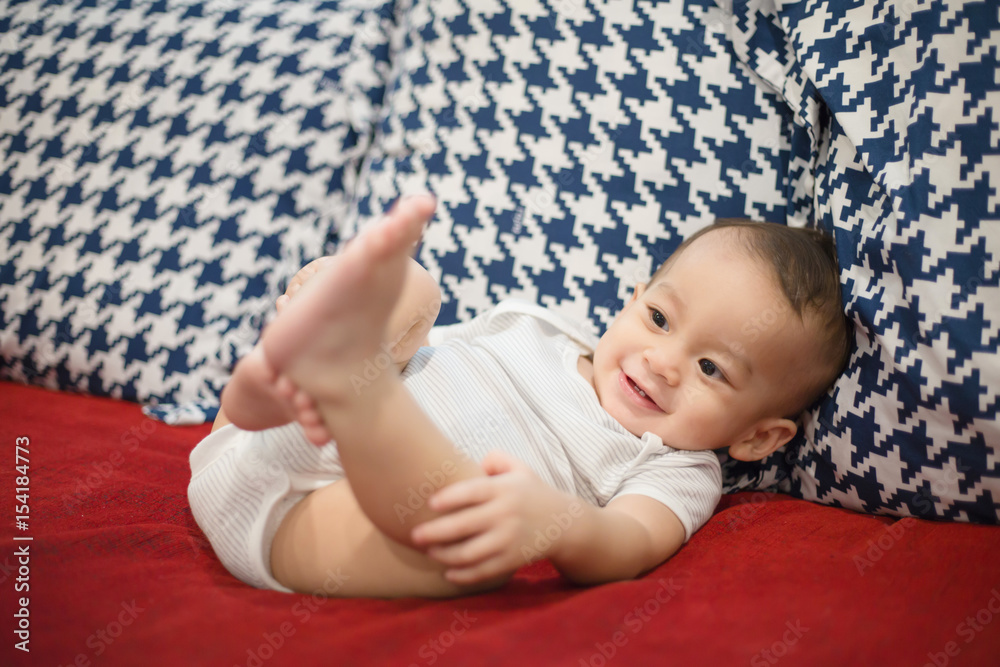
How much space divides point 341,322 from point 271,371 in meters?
0.08

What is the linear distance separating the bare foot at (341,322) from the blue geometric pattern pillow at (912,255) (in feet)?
1.93

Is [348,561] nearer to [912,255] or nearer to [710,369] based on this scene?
[710,369]

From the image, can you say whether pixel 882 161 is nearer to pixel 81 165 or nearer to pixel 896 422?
pixel 896 422

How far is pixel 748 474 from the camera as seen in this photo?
3.20 feet

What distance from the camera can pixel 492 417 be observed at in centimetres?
79

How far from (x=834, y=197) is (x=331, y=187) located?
85cm

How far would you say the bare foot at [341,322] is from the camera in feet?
1.68

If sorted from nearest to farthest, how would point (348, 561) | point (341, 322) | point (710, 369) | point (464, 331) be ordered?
point (341, 322) → point (348, 561) → point (710, 369) → point (464, 331)

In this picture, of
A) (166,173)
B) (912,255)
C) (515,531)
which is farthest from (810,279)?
(166,173)

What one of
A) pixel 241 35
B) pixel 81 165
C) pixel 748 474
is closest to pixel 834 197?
pixel 748 474

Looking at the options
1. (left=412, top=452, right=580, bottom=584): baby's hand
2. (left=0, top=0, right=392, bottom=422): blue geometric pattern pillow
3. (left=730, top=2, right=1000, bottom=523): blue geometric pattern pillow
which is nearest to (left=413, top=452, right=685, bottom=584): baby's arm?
(left=412, top=452, right=580, bottom=584): baby's hand

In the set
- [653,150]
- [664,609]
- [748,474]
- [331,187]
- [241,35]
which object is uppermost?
[241,35]

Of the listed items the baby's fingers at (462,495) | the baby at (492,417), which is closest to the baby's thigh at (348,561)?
the baby at (492,417)

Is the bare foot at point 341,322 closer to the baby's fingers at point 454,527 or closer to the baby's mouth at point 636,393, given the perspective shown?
the baby's fingers at point 454,527
